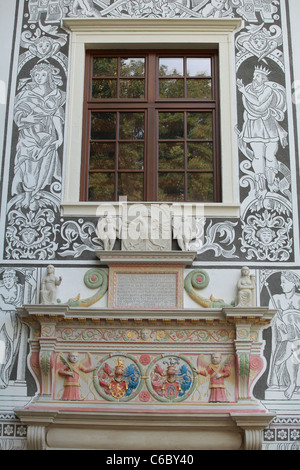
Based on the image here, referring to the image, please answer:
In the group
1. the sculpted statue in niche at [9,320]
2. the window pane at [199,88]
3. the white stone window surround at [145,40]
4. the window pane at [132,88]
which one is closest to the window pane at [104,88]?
the window pane at [132,88]

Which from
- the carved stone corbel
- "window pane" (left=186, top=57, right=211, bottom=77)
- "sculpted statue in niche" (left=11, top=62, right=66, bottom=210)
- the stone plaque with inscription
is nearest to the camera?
the carved stone corbel

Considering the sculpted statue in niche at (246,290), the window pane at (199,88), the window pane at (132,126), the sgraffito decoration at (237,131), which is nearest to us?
the sculpted statue in niche at (246,290)

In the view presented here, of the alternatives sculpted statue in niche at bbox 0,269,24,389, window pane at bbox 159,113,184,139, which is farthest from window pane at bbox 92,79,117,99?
sculpted statue in niche at bbox 0,269,24,389

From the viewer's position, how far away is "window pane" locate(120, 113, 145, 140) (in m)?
8.91

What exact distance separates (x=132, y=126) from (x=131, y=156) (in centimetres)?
40

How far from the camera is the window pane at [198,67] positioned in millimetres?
9141

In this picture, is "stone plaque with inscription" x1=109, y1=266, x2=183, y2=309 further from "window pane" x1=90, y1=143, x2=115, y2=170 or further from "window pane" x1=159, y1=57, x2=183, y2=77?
"window pane" x1=159, y1=57, x2=183, y2=77

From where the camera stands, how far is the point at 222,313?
7.83 meters

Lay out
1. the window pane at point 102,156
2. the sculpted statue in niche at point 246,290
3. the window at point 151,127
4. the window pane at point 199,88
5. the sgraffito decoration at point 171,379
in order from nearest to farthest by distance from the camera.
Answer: the sgraffito decoration at point 171,379 < the sculpted statue in niche at point 246,290 < the window at point 151,127 < the window pane at point 102,156 < the window pane at point 199,88

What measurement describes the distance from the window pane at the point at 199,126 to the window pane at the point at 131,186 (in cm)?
83

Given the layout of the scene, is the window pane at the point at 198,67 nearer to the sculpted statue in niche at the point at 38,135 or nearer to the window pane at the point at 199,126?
the window pane at the point at 199,126

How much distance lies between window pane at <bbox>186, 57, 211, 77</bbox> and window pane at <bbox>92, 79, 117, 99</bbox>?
0.96 metres

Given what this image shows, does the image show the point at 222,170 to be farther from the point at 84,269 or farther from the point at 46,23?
the point at 46,23
